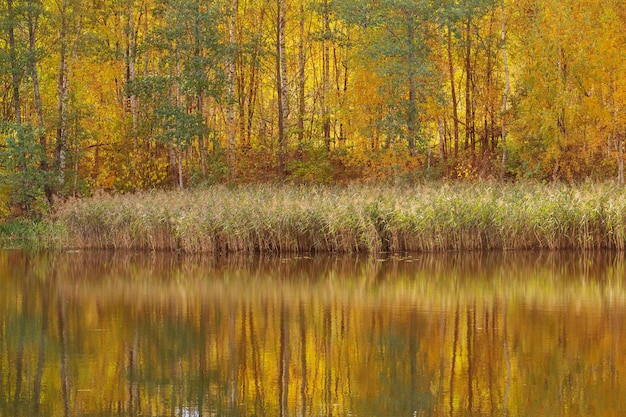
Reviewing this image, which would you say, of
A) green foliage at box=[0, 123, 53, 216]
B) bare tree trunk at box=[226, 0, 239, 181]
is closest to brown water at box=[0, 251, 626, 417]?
green foliage at box=[0, 123, 53, 216]

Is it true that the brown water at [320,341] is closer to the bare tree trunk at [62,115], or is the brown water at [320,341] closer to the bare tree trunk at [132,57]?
the bare tree trunk at [62,115]

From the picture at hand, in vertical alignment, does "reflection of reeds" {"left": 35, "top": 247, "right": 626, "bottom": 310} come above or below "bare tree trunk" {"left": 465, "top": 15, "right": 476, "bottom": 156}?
below

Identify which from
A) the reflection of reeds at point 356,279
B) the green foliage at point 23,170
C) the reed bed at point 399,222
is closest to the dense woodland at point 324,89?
the green foliage at point 23,170

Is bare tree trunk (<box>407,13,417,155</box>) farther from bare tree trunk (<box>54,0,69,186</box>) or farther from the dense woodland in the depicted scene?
bare tree trunk (<box>54,0,69,186</box>)

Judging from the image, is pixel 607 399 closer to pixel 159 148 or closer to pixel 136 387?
pixel 136 387

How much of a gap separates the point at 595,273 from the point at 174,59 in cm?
1891

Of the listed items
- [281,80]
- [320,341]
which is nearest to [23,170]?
[281,80]

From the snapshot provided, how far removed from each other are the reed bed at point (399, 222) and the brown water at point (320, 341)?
229cm

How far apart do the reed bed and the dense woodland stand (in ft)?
25.7

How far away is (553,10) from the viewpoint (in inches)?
1120

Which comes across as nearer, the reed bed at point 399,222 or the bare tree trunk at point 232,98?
the reed bed at point 399,222

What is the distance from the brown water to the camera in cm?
753

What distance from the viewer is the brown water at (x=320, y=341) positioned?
7.53 metres

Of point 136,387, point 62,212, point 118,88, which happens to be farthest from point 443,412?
point 118,88
